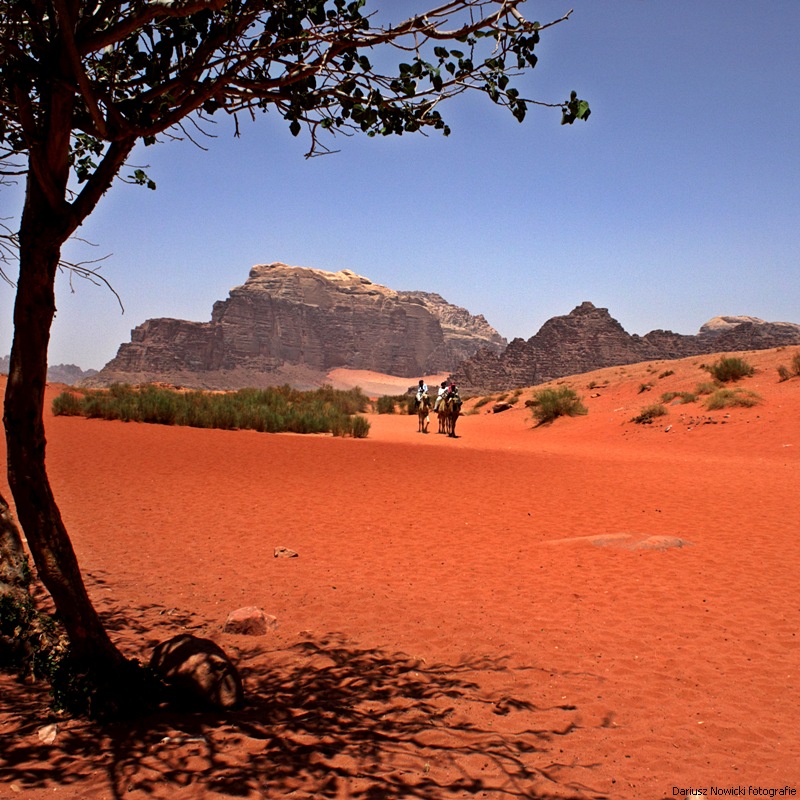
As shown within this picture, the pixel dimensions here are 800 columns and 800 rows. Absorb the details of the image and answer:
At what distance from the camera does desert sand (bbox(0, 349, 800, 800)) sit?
3.67 m

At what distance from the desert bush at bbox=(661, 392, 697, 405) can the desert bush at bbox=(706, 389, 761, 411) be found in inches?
75.1

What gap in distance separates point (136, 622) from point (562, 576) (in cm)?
480

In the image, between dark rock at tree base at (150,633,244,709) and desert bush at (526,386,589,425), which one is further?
desert bush at (526,386,589,425)

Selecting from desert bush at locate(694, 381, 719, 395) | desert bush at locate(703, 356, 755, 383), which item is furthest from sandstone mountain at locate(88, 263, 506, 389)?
desert bush at locate(694, 381, 719, 395)

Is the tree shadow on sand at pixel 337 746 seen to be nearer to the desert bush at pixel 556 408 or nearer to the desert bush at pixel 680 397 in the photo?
the desert bush at pixel 680 397

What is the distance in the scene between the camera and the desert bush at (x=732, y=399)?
28016 millimetres

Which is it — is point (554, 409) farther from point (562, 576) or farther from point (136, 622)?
point (136, 622)

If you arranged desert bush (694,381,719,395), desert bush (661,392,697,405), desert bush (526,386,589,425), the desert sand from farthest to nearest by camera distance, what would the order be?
desert bush (526,386,589,425) → desert bush (694,381,719,395) → desert bush (661,392,697,405) → the desert sand

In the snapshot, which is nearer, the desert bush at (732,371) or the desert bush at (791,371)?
the desert bush at (791,371)

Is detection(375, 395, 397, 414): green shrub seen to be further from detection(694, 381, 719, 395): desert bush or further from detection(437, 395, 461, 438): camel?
detection(694, 381, 719, 395): desert bush

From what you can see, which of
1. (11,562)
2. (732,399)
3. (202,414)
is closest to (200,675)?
(11,562)

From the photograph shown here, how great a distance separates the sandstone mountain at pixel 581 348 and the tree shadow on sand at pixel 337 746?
97289mm

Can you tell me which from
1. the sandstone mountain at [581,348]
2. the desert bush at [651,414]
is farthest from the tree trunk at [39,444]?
the sandstone mountain at [581,348]

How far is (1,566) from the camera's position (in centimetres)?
523
